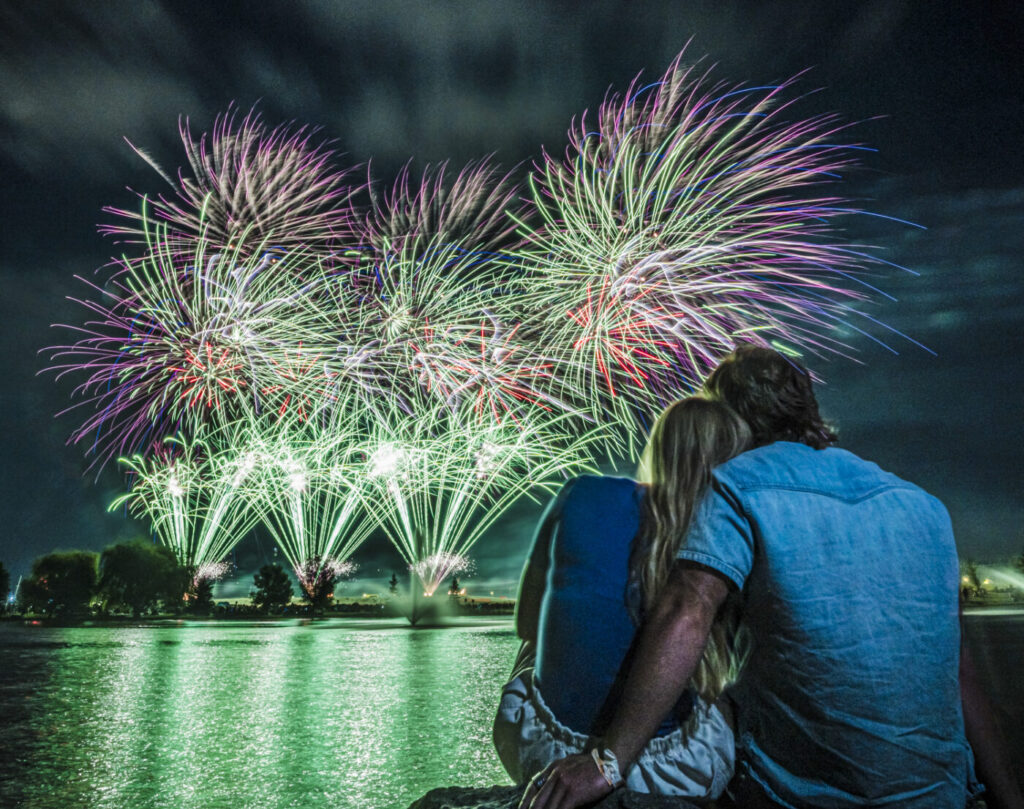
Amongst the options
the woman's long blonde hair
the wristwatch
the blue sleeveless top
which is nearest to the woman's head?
the woman's long blonde hair

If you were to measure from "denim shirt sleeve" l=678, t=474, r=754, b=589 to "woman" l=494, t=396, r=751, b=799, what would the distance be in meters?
0.16

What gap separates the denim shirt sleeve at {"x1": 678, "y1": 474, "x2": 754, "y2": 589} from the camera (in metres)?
1.74

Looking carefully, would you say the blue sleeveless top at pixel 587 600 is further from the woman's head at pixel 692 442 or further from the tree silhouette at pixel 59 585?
the tree silhouette at pixel 59 585

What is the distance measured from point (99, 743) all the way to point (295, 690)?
342 cm

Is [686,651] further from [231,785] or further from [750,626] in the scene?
[231,785]

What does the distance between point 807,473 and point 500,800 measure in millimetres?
1035

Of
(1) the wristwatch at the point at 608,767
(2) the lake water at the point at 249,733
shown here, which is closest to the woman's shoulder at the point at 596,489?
(1) the wristwatch at the point at 608,767

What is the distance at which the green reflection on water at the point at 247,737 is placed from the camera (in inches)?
169

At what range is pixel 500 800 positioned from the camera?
5.46 feet

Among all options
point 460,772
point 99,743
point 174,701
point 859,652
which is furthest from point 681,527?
point 174,701

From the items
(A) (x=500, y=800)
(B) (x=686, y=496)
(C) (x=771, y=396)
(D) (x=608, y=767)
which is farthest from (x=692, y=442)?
(A) (x=500, y=800)

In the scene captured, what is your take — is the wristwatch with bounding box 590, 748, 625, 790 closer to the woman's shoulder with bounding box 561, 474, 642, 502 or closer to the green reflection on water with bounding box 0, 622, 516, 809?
the woman's shoulder with bounding box 561, 474, 642, 502

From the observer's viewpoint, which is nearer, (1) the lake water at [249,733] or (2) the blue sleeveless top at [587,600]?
(2) the blue sleeveless top at [587,600]

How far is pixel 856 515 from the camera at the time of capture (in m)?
1.75
